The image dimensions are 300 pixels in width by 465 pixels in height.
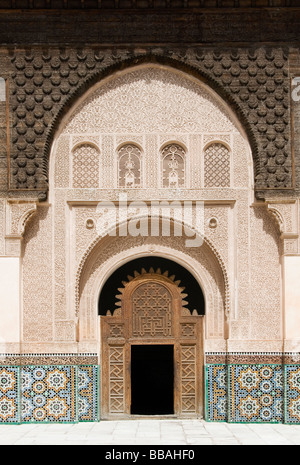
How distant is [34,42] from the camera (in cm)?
616

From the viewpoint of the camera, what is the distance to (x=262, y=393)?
5969 millimetres

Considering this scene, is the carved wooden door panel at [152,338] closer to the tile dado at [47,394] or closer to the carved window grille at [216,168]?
the tile dado at [47,394]

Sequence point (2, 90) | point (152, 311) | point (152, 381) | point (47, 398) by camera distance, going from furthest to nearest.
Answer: point (152, 381) → point (152, 311) → point (2, 90) → point (47, 398)

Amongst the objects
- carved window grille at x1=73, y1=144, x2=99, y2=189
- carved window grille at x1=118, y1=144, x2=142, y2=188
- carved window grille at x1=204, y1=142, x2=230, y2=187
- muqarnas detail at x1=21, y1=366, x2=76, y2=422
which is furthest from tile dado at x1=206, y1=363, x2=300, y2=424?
carved window grille at x1=73, y1=144, x2=99, y2=189

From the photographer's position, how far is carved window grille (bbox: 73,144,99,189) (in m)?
6.21

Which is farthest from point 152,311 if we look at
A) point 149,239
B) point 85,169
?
point 85,169

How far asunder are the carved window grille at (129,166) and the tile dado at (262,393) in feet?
6.56

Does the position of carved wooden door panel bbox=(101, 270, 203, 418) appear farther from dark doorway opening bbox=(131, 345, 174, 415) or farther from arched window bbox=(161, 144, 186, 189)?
arched window bbox=(161, 144, 186, 189)

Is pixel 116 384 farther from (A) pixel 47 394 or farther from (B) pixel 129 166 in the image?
(B) pixel 129 166

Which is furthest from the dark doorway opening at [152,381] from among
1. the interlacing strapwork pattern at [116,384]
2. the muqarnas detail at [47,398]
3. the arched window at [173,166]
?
the arched window at [173,166]

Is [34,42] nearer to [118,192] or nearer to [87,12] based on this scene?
[87,12]

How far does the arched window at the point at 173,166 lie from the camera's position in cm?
623

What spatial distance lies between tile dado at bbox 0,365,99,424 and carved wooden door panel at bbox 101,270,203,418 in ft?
0.83

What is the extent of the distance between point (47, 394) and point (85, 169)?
2.17 metres
